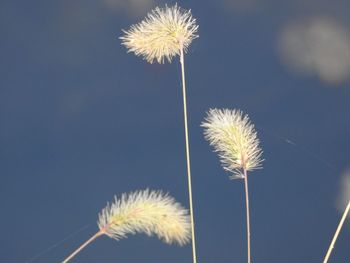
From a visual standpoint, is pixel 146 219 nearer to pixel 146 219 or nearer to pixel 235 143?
pixel 146 219

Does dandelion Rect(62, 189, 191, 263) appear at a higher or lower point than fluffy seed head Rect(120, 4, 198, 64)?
lower

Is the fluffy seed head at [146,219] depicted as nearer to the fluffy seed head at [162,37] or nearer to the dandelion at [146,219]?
the dandelion at [146,219]

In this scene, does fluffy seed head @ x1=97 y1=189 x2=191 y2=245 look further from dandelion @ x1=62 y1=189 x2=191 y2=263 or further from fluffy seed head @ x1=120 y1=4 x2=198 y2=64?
fluffy seed head @ x1=120 y1=4 x2=198 y2=64

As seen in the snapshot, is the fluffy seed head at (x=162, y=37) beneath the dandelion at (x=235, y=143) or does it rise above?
above

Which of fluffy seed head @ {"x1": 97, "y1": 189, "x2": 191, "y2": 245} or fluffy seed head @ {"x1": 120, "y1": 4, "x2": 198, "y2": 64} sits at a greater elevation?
fluffy seed head @ {"x1": 120, "y1": 4, "x2": 198, "y2": 64}

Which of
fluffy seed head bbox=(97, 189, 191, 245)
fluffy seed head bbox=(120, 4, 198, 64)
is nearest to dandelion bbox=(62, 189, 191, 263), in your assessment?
fluffy seed head bbox=(97, 189, 191, 245)

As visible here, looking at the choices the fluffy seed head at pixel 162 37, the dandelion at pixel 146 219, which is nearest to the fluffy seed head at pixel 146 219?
the dandelion at pixel 146 219

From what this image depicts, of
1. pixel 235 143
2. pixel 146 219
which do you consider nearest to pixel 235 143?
pixel 235 143

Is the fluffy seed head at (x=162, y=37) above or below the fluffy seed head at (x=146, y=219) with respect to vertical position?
above
